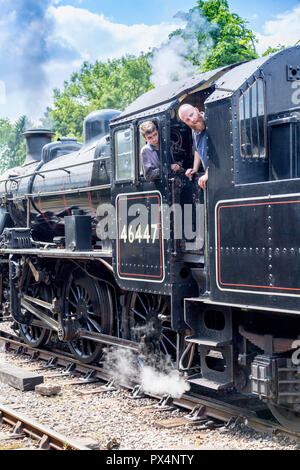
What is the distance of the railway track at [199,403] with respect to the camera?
4.97 meters

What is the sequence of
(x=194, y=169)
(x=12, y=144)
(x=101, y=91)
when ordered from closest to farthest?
(x=194, y=169) → (x=101, y=91) → (x=12, y=144)

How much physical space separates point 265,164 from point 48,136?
327 inches

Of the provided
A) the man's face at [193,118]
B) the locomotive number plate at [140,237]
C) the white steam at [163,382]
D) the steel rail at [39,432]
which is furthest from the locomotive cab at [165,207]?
the steel rail at [39,432]

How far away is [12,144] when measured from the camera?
58.0 meters

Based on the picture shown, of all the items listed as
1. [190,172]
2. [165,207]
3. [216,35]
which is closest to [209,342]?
[165,207]

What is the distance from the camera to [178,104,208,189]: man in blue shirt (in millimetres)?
5090

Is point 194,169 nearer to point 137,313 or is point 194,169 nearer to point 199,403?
point 137,313

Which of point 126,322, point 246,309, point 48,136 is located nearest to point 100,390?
point 126,322

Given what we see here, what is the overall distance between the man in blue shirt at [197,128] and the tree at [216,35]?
11.5 meters

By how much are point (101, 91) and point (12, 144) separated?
1588 centimetres

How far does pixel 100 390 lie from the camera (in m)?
6.63

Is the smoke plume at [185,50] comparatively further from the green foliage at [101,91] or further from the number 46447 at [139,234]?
the green foliage at [101,91]

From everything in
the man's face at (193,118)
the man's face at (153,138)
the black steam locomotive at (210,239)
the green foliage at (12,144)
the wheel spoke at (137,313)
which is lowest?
the wheel spoke at (137,313)
